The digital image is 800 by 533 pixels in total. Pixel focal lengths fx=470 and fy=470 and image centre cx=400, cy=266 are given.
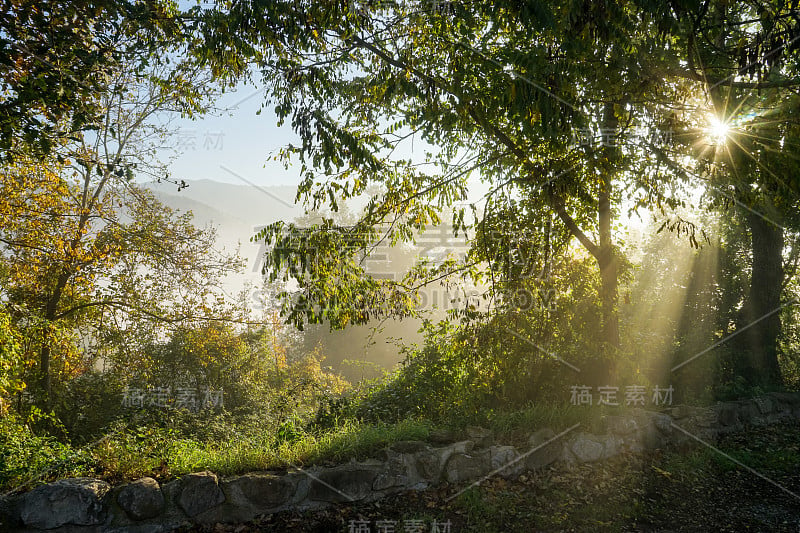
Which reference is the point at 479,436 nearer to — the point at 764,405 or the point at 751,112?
the point at 751,112

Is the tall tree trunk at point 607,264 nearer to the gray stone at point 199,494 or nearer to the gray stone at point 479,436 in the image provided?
the gray stone at point 479,436

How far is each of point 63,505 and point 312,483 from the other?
7.85ft

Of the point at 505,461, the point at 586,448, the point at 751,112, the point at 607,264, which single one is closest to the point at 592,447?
the point at 586,448

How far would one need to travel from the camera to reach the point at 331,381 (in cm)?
2483

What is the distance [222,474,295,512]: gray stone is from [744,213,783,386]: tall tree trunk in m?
13.1

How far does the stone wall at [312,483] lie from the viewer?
4.52 meters

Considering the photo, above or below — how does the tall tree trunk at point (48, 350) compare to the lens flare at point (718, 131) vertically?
below

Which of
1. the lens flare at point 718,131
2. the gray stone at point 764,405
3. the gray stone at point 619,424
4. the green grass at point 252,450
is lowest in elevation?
the green grass at point 252,450

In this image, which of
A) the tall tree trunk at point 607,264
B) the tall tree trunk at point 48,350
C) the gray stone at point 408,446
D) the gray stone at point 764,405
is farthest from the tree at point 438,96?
the tall tree trunk at point 48,350

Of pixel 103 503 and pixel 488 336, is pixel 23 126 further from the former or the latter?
pixel 488 336

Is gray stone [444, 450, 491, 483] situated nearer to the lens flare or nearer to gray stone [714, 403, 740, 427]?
the lens flare

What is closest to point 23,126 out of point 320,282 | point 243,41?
point 243,41

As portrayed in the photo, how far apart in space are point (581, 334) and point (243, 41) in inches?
267

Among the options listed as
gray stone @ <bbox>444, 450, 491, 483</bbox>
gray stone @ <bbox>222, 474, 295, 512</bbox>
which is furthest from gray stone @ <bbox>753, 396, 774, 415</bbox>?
gray stone @ <bbox>222, 474, 295, 512</bbox>
